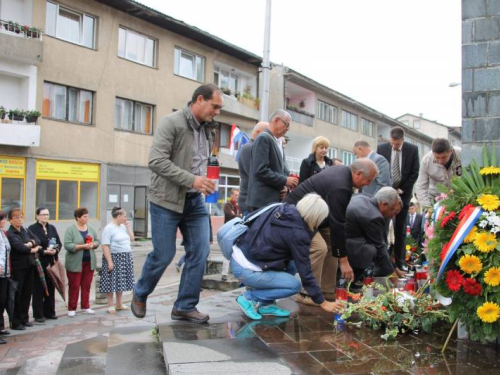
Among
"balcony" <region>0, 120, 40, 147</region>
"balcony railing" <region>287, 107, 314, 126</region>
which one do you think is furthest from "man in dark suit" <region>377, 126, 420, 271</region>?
"balcony railing" <region>287, 107, 314, 126</region>

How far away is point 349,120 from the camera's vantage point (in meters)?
42.8

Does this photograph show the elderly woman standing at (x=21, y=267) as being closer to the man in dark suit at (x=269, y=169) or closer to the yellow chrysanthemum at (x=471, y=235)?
the man in dark suit at (x=269, y=169)

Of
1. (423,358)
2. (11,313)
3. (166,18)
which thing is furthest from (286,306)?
(166,18)

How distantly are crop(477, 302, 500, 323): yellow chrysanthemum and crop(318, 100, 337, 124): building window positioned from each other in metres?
35.1

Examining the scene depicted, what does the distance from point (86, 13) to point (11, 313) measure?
1681 centimetres

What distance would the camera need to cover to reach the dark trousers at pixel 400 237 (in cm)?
800

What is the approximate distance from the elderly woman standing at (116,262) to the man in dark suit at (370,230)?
167 inches

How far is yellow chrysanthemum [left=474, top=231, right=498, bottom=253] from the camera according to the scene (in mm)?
3686

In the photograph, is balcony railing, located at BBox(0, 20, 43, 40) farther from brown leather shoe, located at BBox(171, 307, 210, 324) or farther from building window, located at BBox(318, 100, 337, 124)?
building window, located at BBox(318, 100, 337, 124)

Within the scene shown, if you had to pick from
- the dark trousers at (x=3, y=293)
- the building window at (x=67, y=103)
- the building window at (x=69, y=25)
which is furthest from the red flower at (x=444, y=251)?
the building window at (x=69, y=25)

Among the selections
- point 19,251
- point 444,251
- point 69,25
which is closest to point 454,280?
point 444,251

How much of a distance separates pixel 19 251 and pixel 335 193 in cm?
507

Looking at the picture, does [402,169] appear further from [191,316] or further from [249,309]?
[191,316]

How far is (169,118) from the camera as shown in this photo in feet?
15.1
